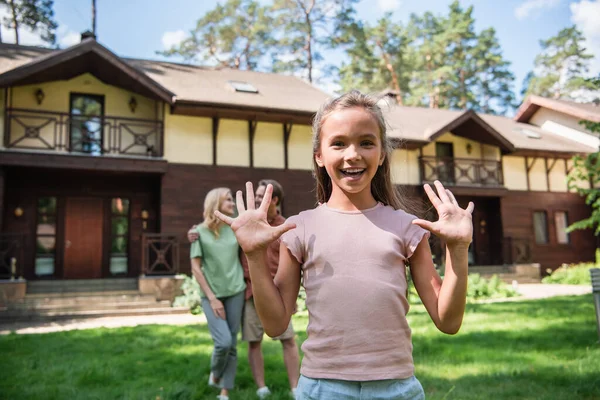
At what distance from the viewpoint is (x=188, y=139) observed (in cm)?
1458

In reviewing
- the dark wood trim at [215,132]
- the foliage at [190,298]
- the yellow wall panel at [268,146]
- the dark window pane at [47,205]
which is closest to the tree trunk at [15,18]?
the dark window pane at [47,205]

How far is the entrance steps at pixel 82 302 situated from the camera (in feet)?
34.7

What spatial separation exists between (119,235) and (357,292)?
1421 cm

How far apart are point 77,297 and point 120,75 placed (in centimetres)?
628

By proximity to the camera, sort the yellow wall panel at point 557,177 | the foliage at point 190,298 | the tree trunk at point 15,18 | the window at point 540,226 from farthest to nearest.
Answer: the tree trunk at point 15,18, the yellow wall panel at point 557,177, the window at point 540,226, the foliage at point 190,298

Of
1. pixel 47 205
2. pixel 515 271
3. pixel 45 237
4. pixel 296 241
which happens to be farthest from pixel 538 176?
pixel 296 241

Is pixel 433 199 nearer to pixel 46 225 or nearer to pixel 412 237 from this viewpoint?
pixel 412 237

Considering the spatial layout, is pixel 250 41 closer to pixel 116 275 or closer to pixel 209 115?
pixel 209 115

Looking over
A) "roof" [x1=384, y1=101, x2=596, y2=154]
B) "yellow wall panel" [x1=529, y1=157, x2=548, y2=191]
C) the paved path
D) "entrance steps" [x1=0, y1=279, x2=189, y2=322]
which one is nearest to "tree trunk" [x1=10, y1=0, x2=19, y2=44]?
"entrance steps" [x1=0, y1=279, x2=189, y2=322]

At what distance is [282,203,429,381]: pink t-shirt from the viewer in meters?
1.54

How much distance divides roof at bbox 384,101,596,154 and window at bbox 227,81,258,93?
466cm

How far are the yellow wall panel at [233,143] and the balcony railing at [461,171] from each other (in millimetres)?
6866

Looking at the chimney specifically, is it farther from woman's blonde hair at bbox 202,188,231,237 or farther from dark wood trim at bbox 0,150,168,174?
woman's blonde hair at bbox 202,188,231,237

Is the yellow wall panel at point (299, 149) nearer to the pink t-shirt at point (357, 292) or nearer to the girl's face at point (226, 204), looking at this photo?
the girl's face at point (226, 204)
